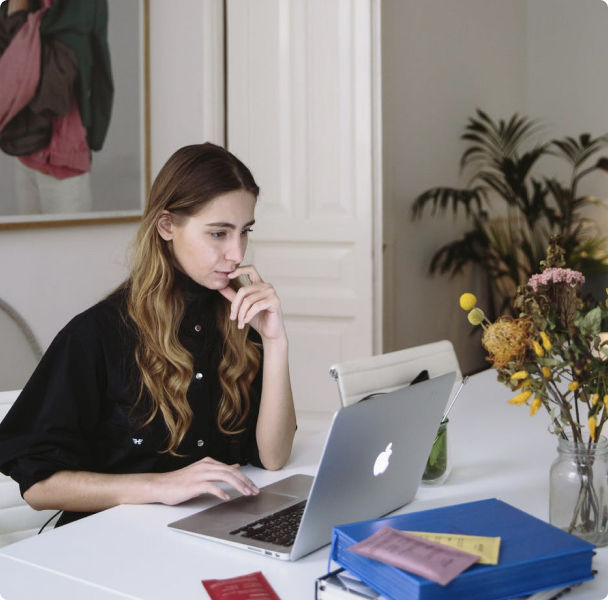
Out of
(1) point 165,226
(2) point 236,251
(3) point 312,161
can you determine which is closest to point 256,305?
(2) point 236,251

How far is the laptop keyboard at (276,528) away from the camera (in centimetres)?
130

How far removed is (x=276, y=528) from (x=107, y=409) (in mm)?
511

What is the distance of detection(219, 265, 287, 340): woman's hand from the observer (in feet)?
5.64

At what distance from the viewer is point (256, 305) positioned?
1.73 m

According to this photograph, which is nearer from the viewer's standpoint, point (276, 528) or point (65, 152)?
point (276, 528)

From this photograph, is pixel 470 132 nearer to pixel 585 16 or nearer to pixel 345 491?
pixel 585 16

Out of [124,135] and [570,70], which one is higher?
[570,70]

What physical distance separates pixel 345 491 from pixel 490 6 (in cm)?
517

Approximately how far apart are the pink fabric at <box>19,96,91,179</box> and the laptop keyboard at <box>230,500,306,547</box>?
2319mm

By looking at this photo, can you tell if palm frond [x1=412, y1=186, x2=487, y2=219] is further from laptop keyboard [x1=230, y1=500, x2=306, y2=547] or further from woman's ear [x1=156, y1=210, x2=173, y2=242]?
laptop keyboard [x1=230, y1=500, x2=306, y2=547]

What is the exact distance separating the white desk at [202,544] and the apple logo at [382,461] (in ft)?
0.46

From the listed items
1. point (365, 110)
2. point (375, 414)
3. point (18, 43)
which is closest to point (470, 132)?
point (365, 110)

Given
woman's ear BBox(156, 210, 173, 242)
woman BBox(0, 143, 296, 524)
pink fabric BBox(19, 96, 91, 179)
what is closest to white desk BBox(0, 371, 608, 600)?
woman BBox(0, 143, 296, 524)

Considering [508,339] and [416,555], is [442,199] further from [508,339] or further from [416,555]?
[416,555]
